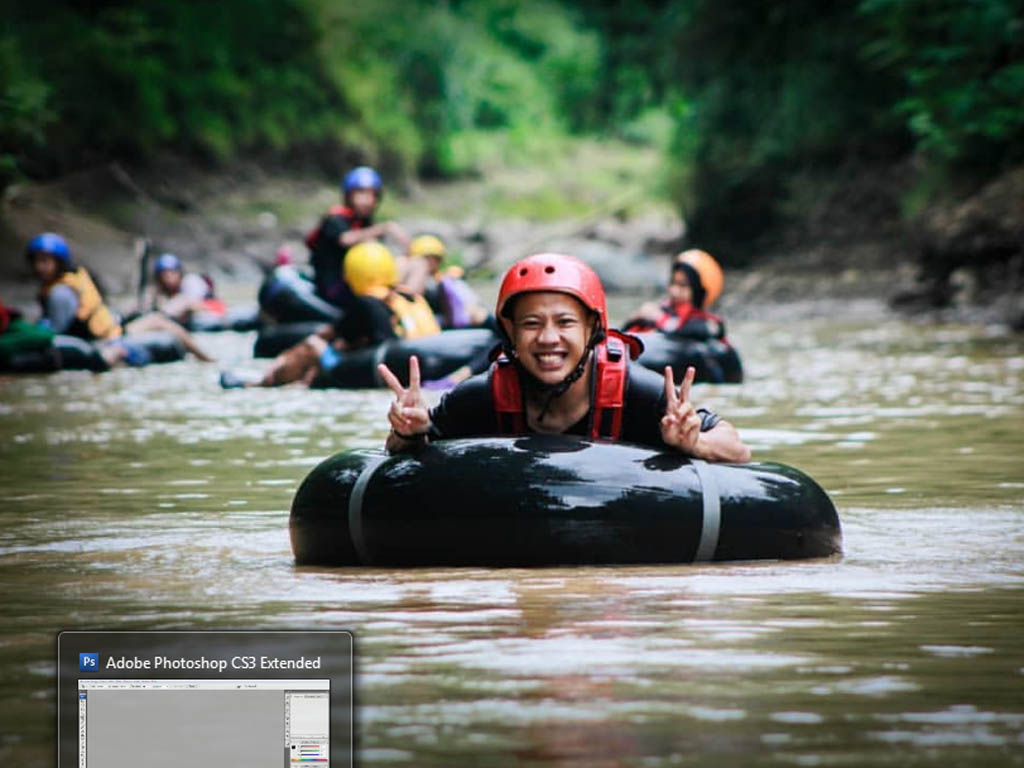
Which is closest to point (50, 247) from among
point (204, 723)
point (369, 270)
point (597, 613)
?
point (369, 270)

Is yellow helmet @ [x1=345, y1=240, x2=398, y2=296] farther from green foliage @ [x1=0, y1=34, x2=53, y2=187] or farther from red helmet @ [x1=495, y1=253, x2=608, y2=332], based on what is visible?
green foliage @ [x1=0, y1=34, x2=53, y2=187]

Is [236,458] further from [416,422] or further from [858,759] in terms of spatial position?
[858,759]

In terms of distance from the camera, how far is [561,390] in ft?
22.5

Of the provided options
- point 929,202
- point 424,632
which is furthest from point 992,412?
point 929,202

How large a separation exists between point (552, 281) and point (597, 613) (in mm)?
1430

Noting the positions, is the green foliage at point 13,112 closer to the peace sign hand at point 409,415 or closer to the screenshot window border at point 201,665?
the peace sign hand at point 409,415

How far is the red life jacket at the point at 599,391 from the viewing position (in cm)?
685

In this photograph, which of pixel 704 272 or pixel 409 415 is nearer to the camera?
pixel 409 415

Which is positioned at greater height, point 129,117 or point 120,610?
point 129,117

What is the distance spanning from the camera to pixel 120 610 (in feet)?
19.2

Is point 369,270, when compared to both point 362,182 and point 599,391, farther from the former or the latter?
point 599,391

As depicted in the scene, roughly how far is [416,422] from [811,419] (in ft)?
19.5

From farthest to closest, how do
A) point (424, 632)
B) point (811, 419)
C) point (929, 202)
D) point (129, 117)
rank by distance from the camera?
point (129, 117) < point (929, 202) < point (811, 419) < point (424, 632)

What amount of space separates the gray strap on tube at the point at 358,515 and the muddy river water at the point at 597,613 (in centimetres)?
14
